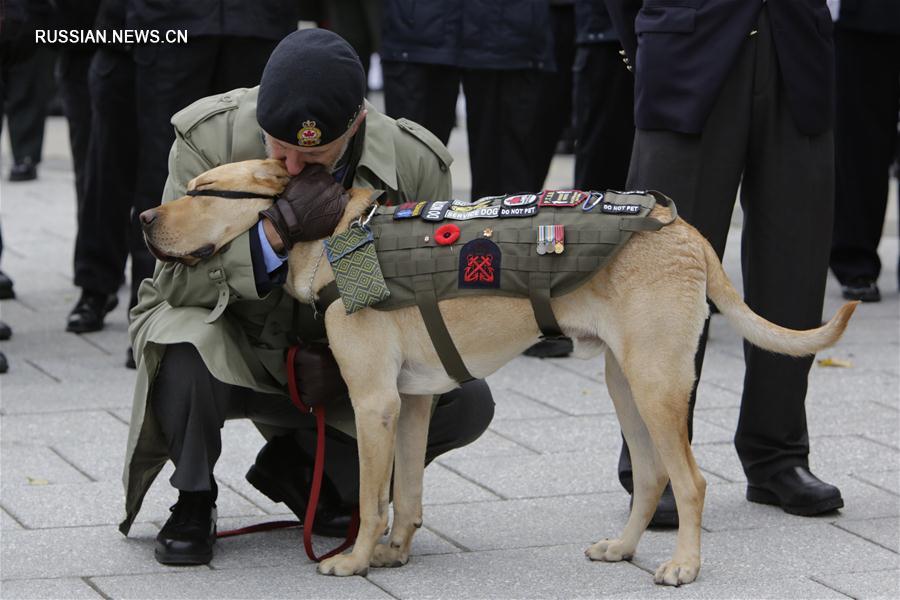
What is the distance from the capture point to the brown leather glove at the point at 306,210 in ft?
11.7

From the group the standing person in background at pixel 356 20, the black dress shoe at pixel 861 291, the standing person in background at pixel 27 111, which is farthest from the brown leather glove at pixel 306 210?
the standing person in background at pixel 27 111

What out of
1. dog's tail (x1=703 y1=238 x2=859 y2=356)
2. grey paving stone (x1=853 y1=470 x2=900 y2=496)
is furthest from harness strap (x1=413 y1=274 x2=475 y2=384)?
grey paving stone (x1=853 y1=470 x2=900 y2=496)

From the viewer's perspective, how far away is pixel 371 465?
3588mm

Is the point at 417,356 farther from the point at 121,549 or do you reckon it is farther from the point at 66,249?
the point at 66,249

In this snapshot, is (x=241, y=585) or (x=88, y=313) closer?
(x=241, y=585)

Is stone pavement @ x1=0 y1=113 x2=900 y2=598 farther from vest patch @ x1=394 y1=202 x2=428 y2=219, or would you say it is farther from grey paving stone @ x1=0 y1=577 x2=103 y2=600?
vest patch @ x1=394 y1=202 x2=428 y2=219

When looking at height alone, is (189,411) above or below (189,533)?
above

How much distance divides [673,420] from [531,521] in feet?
2.76

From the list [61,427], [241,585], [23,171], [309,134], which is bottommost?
[23,171]

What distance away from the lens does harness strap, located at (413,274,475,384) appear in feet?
11.6

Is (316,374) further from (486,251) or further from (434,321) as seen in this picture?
(486,251)

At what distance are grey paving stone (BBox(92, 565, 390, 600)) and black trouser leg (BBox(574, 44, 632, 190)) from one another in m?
3.49

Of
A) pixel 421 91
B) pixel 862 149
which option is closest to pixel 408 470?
pixel 421 91

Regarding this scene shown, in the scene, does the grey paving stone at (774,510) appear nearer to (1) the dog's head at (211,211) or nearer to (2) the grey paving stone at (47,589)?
(1) the dog's head at (211,211)
